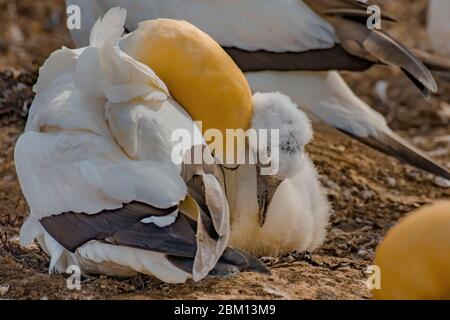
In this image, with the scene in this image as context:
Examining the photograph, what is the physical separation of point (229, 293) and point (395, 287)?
64 cm

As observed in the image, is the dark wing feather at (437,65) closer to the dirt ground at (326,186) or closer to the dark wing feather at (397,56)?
the dark wing feather at (397,56)

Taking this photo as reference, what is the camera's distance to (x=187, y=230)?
4758mm

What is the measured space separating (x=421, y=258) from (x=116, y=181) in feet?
3.93

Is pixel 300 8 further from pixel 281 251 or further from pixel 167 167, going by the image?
pixel 167 167

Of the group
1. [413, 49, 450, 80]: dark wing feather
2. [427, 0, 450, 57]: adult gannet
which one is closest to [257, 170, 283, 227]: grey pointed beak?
[413, 49, 450, 80]: dark wing feather

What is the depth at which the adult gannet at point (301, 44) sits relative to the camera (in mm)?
7496

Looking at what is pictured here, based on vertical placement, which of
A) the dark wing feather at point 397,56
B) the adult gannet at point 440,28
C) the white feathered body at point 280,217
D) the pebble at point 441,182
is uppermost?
the dark wing feather at point 397,56

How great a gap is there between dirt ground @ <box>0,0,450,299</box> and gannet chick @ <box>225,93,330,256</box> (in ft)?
0.41

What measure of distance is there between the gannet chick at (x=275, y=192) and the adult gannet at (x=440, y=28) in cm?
505

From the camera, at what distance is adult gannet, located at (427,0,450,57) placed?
1060 cm

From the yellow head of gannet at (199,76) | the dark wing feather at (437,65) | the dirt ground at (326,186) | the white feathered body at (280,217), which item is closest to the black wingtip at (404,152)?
the dirt ground at (326,186)

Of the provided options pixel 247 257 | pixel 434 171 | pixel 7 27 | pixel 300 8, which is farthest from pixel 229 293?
pixel 7 27

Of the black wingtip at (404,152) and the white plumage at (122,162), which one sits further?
the black wingtip at (404,152)

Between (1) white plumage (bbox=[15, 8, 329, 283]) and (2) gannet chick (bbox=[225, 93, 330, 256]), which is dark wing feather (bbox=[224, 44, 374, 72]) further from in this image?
(1) white plumage (bbox=[15, 8, 329, 283])
